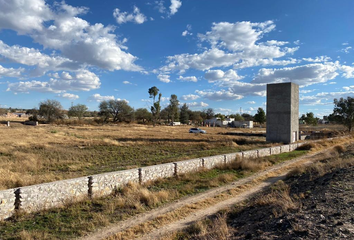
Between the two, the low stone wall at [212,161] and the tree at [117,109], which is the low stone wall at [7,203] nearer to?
the low stone wall at [212,161]

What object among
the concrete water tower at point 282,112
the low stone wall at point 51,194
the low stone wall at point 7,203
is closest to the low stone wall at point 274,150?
the concrete water tower at point 282,112

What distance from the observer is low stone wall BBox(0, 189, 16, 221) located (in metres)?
6.75

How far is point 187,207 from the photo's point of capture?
8109 millimetres

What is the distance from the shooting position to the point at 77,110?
9369 centimetres

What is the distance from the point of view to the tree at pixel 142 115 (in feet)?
337

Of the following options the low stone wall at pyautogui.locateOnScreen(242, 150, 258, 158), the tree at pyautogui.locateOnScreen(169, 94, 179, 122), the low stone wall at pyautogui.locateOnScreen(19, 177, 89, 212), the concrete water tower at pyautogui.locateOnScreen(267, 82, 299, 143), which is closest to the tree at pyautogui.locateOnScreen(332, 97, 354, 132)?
the concrete water tower at pyautogui.locateOnScreen(267, 82, 299, 143)

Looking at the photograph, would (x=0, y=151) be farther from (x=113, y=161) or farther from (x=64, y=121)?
(x=64, y=121)

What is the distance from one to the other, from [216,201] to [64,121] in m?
75.0

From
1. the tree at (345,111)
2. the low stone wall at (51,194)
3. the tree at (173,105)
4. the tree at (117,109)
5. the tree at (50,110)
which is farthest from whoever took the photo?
the tree at (173,105)

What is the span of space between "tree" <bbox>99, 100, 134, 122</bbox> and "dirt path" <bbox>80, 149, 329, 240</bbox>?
8580cm

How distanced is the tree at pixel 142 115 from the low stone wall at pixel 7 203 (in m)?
95.2

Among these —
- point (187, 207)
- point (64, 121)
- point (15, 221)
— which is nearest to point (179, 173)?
point (187, 207)

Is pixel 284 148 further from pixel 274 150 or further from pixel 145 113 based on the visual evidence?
pixel 145 113

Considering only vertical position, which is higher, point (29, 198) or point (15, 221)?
point (29, 198)
